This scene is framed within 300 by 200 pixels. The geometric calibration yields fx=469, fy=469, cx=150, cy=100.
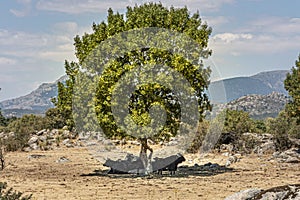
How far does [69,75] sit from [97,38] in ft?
8.92

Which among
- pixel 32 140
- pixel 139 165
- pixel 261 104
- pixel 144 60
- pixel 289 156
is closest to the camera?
pixel 144 60

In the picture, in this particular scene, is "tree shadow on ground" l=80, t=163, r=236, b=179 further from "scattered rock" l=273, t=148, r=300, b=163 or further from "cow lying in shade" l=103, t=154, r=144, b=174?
"scattered rock" l=273, t=148, r=300, b=163

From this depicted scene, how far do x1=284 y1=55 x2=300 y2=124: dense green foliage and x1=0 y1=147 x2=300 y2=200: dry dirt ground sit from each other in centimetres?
478

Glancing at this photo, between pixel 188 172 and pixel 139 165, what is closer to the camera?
pixel 188 172

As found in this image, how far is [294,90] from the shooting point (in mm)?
33438

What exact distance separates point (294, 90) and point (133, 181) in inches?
688

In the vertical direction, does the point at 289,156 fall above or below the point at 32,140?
below

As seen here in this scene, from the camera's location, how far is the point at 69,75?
957 inches

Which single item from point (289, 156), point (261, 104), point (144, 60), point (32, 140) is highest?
point (144, 60)

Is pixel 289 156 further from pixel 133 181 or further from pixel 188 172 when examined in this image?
pixel 133 181

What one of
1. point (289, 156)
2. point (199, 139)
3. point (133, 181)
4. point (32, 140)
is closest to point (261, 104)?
point (32, 140)

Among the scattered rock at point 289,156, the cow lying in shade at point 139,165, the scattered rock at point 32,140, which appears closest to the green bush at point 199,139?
the scattered rock at point 289,156

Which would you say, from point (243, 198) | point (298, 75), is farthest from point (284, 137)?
point (243, 198)

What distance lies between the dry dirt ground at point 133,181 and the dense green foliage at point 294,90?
4778mm
